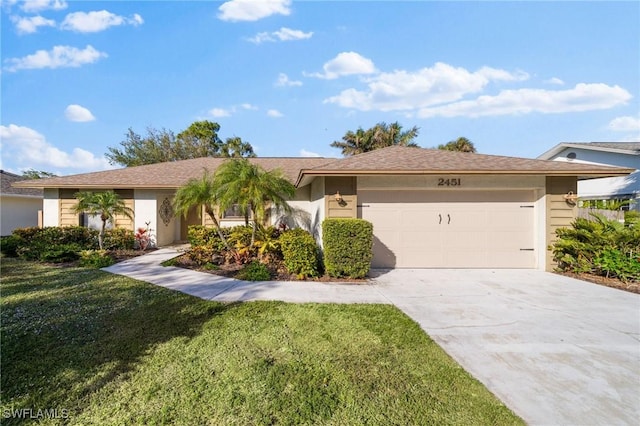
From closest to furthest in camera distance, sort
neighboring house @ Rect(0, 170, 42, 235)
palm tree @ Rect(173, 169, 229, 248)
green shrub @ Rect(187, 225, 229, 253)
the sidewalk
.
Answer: the sidewalk
palm tree @ Rect(173, 169, 229, 248)
green shrub @ Rect(187, 225, 229, 253)
neighboring house @ Rect(0, 170, 42, 235)

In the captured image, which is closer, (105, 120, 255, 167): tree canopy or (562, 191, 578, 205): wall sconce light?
(562, 191, 578, 205): wall sconce light

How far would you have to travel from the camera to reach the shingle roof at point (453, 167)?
6570 millimetres

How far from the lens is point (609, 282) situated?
603 cm

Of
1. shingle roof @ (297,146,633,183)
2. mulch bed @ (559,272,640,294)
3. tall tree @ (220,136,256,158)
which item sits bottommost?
mulch bed @ (559,272,640,294)

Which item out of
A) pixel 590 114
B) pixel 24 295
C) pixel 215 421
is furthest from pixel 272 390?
pixel 590 114

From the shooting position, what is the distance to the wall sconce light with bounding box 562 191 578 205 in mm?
7039

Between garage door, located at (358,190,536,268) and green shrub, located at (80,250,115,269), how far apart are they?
7.44 meters

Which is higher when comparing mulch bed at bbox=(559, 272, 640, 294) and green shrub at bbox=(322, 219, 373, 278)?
green shrub at bbox=(322, 219, 373, 278)

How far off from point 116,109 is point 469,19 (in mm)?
16885

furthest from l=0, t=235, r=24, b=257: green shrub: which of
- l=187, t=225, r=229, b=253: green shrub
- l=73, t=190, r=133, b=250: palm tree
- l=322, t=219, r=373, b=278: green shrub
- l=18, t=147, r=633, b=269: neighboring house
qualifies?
l=322, t=219, r=373, b=278: green shrub

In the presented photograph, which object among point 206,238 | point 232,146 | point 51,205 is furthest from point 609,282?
point 232,146

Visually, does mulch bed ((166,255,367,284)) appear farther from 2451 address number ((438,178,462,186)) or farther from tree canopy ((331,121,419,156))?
tree canopy ((331,121,419,156))

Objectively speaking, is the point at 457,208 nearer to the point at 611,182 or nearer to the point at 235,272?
the point at 235,272

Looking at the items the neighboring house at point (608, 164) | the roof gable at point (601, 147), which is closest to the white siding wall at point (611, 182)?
the neighboring house at point (608, 164)
